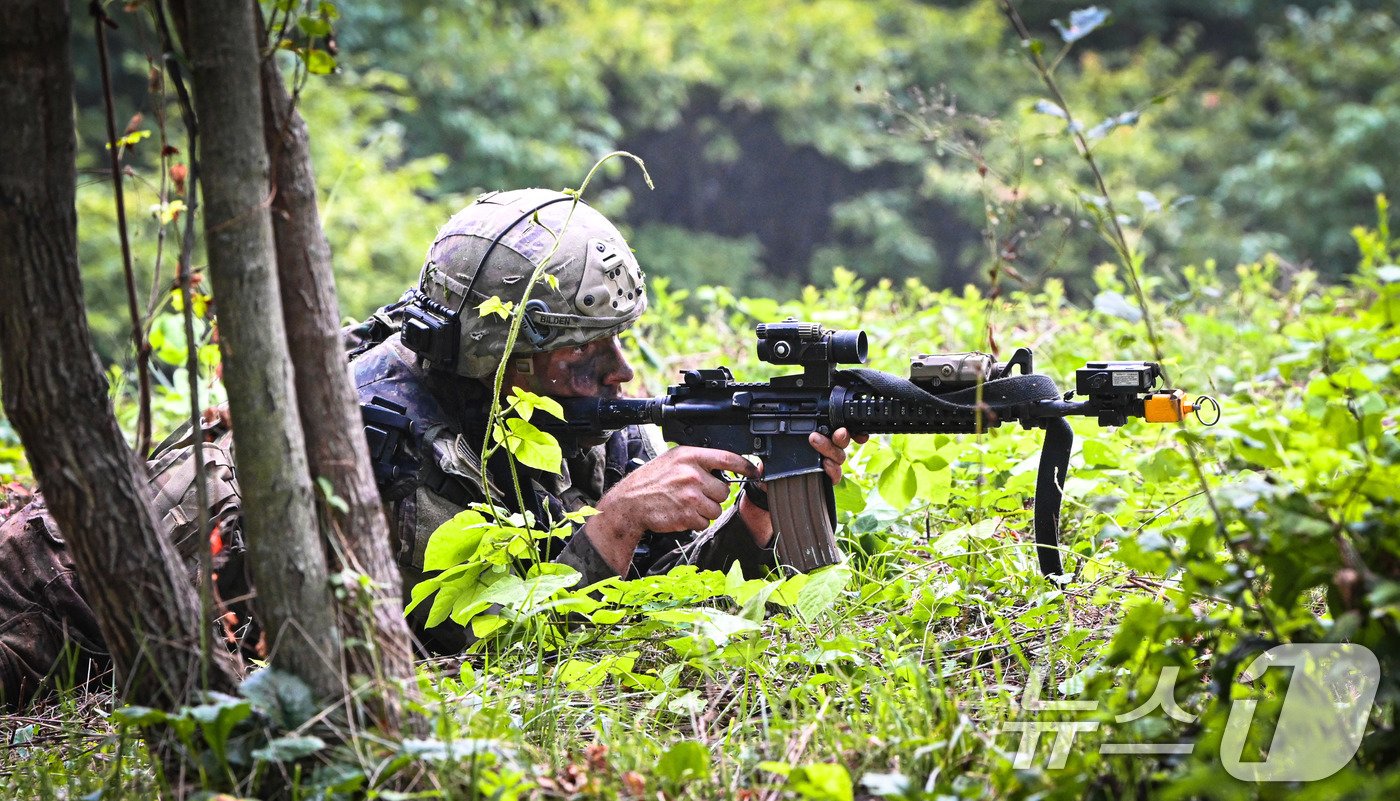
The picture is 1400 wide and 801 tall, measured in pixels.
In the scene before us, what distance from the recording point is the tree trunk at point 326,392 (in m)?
2.05

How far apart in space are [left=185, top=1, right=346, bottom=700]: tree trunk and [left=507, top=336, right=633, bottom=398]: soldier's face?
1406 mm

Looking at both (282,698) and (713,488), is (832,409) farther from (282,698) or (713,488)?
(282,698)

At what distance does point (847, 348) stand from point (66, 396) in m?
1.81

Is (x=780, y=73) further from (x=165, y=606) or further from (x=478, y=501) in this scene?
(x=165, y=606)

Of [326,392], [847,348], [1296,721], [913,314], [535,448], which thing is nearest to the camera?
[1296,721]

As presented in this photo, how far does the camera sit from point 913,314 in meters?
6.14

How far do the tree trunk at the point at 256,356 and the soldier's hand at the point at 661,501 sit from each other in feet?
4.04

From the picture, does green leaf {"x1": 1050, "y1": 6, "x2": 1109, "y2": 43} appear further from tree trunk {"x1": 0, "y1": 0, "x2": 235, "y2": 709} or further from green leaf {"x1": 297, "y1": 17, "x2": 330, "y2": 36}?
tree trunk {"x1": 0, "y1": 0, "x2": 235, "y2": 709}

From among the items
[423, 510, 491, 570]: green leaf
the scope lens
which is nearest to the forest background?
[423, 510, 491, 570]: green leaf

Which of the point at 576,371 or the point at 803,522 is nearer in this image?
the point at 803,522

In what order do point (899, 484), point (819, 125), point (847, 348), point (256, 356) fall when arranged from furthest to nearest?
point (819, 125) → point (899, 484) → point (847, 348) → point (256, 356)

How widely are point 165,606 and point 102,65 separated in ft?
2.96

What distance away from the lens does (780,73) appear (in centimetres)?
1605

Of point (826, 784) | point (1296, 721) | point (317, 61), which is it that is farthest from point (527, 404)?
point (1296, 721)
